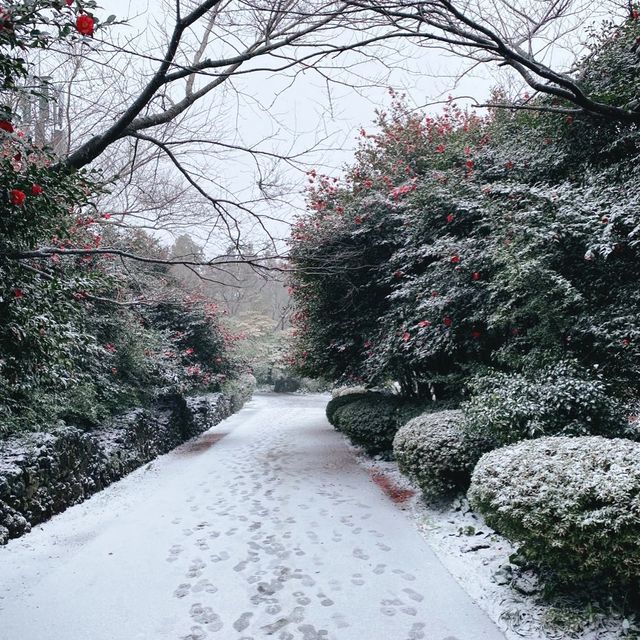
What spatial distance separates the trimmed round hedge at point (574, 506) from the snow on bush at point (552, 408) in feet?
2.54

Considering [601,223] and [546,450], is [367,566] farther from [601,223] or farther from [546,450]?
[601,223]

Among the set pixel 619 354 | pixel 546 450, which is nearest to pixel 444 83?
pixel 619 354

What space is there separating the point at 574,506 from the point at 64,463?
5.20 meters

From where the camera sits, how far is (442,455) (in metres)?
4.55

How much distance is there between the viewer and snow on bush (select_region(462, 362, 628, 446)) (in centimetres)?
377

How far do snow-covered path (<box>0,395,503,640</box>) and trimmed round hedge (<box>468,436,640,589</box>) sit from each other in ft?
1.99

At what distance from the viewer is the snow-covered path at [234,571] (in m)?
2.73

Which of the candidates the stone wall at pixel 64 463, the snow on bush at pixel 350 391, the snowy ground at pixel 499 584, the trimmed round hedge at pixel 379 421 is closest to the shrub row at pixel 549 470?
the snowy ground at pixel 499 584

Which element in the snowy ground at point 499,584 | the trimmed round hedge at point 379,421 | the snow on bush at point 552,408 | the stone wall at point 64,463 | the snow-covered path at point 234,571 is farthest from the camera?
the trimmed round hedge at point 379,421

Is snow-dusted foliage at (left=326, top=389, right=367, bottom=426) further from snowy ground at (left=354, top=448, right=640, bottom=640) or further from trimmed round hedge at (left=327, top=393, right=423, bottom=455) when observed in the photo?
snowy ground at (left=354, top=448, right=640, bottom=640)

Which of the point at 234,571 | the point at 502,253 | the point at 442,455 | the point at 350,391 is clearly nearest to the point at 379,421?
the point at 442,455

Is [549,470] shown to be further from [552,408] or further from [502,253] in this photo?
[502,253]

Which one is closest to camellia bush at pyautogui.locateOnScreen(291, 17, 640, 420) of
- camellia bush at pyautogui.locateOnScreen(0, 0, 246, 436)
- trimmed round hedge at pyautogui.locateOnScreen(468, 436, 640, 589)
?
trimmed round hedge at pyautogui.locateOnScreen(468, 436, 640, 589)

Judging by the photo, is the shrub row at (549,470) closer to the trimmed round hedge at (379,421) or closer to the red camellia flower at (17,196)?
the trimmed round hedge at (379,421)
